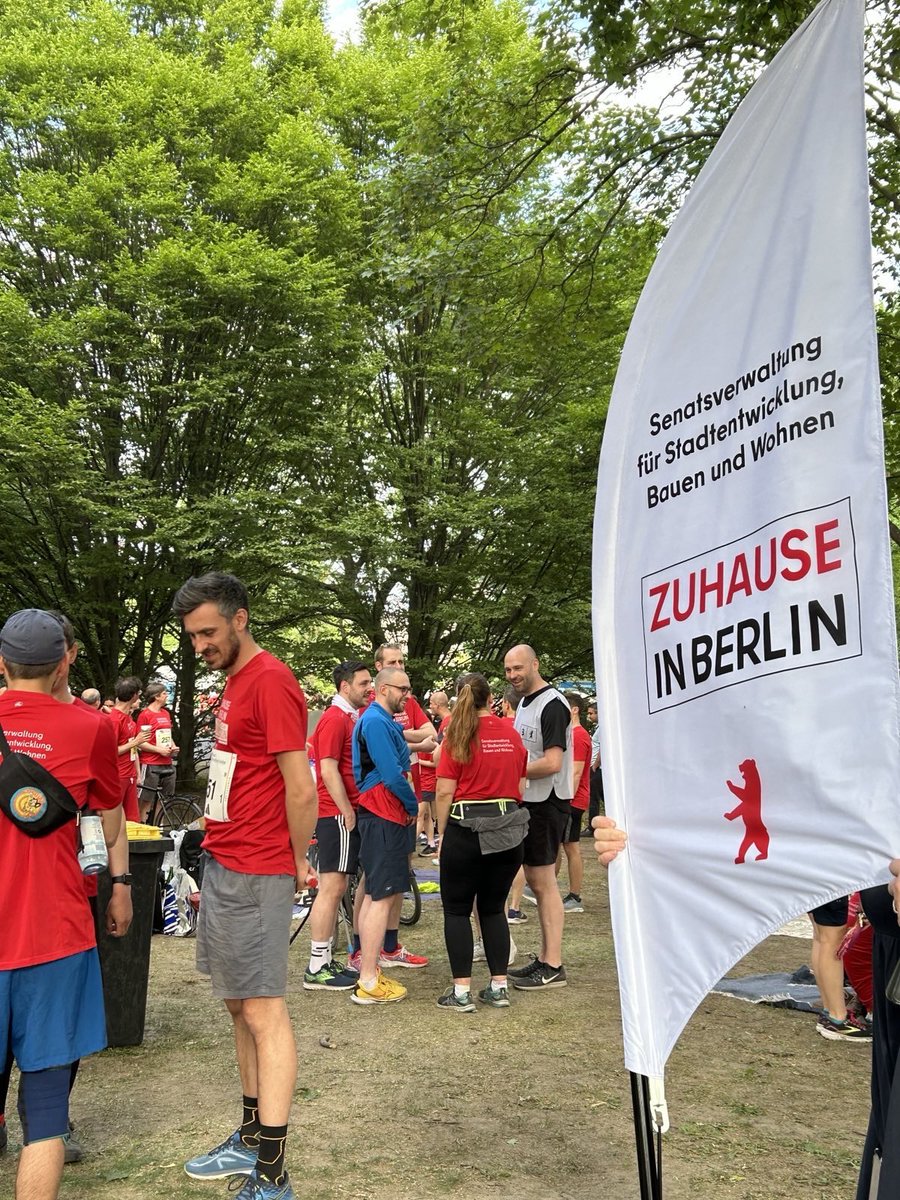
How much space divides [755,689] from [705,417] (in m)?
0.65

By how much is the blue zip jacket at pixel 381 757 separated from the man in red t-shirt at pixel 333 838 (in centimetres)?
22

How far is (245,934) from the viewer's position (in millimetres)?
3684

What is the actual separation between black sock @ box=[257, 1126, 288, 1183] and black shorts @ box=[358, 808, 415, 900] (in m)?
2.96

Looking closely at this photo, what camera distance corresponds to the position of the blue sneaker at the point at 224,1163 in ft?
12.9

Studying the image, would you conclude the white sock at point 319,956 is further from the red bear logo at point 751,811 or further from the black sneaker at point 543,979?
the red bear logo at point 751,811

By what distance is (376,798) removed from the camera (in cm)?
672

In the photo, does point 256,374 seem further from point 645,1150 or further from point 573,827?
point 645,1150

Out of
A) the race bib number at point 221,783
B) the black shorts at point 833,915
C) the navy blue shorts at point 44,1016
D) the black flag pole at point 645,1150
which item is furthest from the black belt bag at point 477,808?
the black flag pole at point 645,1150

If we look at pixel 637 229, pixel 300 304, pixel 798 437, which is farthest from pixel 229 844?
pixel 300 304

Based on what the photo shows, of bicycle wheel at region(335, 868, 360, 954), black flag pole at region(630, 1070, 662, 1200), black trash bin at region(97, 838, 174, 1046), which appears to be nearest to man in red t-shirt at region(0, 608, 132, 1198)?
black flag pole at region(630, 1070, 662, 1200)

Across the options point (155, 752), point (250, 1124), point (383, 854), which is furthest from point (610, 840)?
point (155, 752)

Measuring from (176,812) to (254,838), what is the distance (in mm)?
11504

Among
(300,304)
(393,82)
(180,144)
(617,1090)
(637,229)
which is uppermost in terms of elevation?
(393,82)

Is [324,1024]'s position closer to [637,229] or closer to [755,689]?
[755,689]
